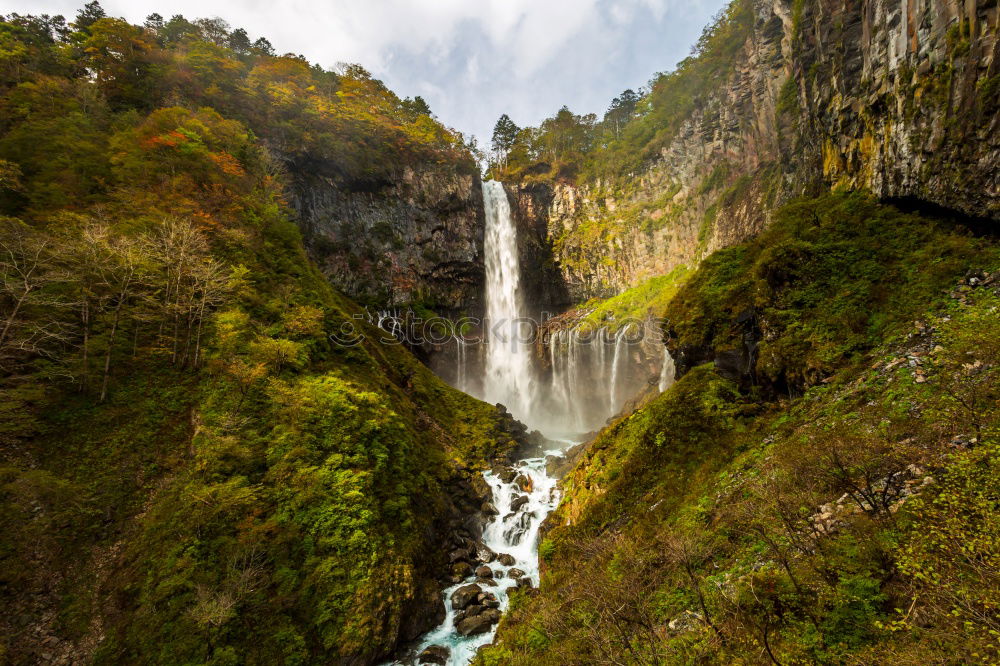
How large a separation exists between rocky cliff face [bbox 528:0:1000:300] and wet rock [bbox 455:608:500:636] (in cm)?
1542

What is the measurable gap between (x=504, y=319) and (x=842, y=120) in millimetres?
31249

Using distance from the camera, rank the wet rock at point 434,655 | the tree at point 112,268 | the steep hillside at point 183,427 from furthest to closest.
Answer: the tree at point 112,268, the wet rock at point 434,655, the steep hillside at point 183,427

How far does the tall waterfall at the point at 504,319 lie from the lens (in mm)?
38844

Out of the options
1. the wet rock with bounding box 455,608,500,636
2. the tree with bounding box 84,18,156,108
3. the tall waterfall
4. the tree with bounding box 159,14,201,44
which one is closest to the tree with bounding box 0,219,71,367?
the wet rock with bounding box 455,608,500,636

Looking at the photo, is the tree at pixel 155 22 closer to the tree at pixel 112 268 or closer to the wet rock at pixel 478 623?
the tree at pixel 112 268

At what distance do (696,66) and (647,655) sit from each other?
47135mm

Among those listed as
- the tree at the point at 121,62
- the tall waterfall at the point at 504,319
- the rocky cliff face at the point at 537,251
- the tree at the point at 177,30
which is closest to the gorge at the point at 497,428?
the tree at the point at 121,62

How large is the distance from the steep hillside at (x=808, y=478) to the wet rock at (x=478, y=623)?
216 cm

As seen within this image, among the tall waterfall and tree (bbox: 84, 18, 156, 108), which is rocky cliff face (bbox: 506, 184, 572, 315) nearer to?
the tall waterfall

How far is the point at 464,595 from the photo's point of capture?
1220 centimetres

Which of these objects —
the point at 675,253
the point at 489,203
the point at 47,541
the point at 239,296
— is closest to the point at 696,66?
the point at 675,253

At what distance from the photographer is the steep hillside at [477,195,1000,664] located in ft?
10.7

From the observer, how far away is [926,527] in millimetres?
3354

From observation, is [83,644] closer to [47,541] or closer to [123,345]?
[47,541]
